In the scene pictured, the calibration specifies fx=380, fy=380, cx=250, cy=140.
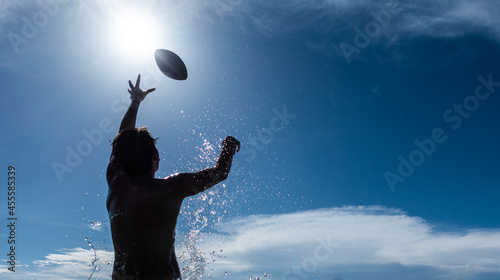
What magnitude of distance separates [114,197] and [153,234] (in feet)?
1.83

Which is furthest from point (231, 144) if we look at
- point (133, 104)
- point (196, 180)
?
point (133, 104)

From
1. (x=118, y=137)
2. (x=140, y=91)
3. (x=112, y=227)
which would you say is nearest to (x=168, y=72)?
(x=140, y=91)

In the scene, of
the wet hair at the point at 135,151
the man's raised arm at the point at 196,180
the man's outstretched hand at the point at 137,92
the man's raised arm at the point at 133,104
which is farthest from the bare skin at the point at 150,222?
the man's outstretched hand at the point at 137,92

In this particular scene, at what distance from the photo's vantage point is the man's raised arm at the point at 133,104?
4785mm

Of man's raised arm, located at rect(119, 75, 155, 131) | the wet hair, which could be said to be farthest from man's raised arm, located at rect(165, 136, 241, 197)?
man's raised arm, located at rect(119, 75, 155, 131)

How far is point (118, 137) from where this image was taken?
3.79 m

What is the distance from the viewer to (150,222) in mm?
3344

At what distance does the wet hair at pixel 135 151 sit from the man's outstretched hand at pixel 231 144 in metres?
0.69

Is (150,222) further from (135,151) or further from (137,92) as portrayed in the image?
(137,92)

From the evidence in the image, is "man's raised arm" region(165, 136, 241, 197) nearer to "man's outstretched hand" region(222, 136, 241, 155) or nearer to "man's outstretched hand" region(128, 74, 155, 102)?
"man's outstretched hand" region(222, 136, 241, 155)

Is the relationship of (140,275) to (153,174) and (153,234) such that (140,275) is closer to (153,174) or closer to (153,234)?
(153,234)

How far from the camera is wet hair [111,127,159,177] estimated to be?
358 centimetres

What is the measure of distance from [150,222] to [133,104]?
2307 millimetres

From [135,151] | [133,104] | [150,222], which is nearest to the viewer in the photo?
[150,222]
